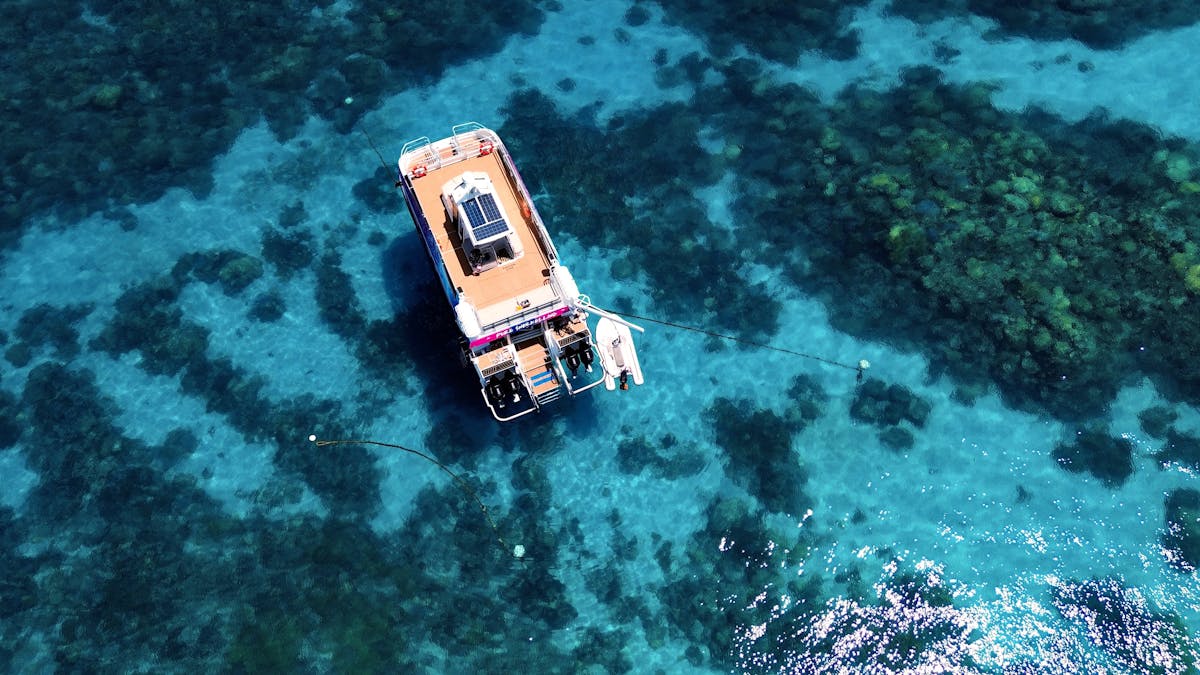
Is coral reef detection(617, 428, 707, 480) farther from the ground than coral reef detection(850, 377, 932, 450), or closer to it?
closer to it

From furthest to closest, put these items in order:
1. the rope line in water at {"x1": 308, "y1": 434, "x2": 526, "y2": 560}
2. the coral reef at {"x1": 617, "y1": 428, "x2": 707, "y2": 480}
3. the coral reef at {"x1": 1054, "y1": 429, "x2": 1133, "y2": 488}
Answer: the coral reef at {"x1": 617, "y1": 428, "x2": 707, "y2": 480}
the coral reef at {"x1": 1054, "y1": 429, "x2": 1133, "y2": 488}
the rope line in water at {"x1": 308, "y1": 434, "x2": 526, "y2": 560}

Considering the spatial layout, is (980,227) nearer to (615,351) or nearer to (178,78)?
(615,351)

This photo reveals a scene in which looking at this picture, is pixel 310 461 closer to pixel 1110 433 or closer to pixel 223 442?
pixel 223 442

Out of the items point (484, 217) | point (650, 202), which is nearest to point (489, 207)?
point (484, 217)

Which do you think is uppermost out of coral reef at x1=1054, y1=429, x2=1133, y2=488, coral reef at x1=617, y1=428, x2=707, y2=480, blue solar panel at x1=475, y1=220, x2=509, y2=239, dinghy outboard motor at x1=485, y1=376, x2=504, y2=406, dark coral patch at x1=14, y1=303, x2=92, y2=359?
blue solar panel at x1=475, y1=220, x2=509, y2=239

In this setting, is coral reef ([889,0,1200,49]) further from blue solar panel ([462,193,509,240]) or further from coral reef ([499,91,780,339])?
blue solar panel ([462,193,509,240])

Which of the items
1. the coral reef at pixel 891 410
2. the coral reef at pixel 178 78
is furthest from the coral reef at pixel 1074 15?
the coral reef at pixel 891 410

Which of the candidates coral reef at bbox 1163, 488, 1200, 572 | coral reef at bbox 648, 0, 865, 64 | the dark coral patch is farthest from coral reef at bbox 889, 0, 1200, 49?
the dark coral patch

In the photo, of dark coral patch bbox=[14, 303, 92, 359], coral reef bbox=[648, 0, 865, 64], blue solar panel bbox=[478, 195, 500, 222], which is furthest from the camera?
coral reef bbox=[648, 0, 865, 64]
